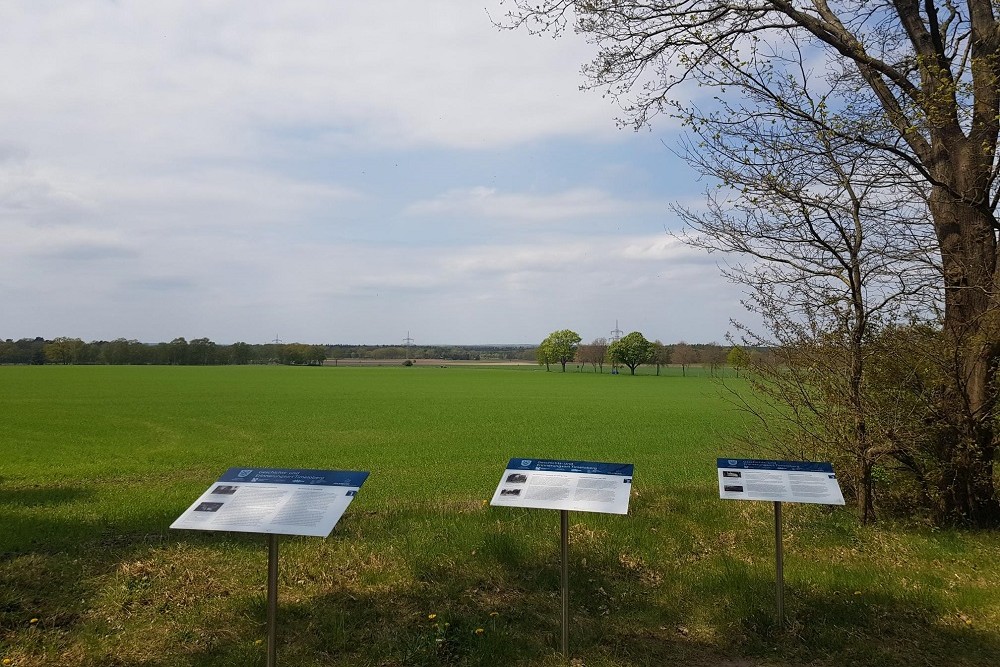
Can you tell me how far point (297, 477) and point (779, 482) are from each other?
13.1 ft

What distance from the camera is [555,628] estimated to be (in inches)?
237

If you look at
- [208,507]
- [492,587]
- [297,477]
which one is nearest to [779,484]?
[492,587]

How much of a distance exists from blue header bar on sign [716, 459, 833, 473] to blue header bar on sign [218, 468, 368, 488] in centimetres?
324

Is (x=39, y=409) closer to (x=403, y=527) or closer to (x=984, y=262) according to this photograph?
(x=403, y=527)

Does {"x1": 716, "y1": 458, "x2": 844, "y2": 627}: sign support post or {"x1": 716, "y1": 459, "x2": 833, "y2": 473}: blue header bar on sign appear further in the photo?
{"x1": 716, "y1": 459, "x2": 833, "y2": 473}: blue header bar on sign

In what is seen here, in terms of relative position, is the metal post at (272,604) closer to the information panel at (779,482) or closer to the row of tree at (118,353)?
the information panel at (779,482)

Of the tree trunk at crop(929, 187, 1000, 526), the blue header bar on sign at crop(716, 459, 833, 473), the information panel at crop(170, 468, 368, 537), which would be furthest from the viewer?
the tree trunk at crop(929, 187, 1000, 526)

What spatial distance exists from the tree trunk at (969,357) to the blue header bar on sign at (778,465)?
3.34m

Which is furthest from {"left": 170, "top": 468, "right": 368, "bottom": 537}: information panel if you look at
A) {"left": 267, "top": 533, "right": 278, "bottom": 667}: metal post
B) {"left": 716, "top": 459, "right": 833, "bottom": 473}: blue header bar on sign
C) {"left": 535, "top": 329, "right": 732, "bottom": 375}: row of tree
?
{"left": 535, "top": 329, "right": 732, "bottom": 375}: row of tree

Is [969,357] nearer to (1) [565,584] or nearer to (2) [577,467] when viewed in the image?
(2) [577,467]

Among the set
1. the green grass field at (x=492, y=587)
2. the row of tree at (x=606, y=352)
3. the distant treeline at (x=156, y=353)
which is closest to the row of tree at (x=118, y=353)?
the distant treeline at (x=156, y=353)

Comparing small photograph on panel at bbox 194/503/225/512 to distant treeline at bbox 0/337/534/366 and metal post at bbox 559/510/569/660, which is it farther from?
distant treeline at bbox 0/337/534/366

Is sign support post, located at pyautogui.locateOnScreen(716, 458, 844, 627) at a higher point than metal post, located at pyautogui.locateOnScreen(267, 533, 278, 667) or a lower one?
higher

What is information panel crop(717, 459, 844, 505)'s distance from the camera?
229 inches
